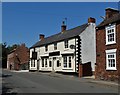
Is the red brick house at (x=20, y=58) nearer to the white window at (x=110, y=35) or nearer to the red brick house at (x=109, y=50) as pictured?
the red brick house at (x=109, y=50)

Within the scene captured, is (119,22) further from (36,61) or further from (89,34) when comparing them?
(36,61)

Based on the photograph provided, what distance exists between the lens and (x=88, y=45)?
36094 millimetres

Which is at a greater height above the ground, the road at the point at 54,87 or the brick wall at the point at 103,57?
the brick wall at the point at 103,57

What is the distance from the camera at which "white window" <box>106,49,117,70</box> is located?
24547mm

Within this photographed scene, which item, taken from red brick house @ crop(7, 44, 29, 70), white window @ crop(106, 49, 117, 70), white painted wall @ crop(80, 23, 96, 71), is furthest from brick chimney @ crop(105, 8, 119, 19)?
red brick house @ crop(7, 44, 29, 70)

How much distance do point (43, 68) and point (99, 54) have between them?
839 inches

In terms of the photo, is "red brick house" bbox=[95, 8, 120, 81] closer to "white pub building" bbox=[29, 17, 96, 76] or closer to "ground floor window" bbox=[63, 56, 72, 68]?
"white pub building" bbox=[29, 17, 96, 76]

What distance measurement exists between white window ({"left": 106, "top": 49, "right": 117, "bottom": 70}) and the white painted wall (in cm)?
964

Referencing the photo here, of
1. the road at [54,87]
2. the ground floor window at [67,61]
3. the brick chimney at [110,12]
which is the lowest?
the road at [54,87]

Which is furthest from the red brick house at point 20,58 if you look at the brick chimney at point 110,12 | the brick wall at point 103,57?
the brick wall at point 103,57

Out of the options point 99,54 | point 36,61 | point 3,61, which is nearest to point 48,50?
point 36,61

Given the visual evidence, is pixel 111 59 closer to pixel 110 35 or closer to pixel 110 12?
pixel 110 35

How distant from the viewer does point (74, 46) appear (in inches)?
1401

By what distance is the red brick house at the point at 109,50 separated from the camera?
24141 mm
